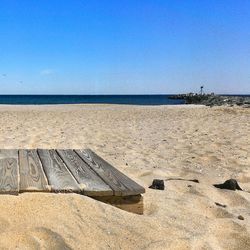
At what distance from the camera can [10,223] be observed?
2643 millimetres

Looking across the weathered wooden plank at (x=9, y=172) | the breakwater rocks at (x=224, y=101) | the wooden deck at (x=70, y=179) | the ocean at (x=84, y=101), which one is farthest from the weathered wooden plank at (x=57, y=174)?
the ocean at (x=84, y=101)

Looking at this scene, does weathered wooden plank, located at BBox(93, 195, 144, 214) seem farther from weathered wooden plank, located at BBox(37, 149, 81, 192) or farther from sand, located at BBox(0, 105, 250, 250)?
weathered wooden plank, located at BBox(37, 149, 81, 192)

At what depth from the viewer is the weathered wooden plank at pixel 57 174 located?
3.16m

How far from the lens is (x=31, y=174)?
11.5ft

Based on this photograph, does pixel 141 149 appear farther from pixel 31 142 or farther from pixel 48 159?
pixel 48 159

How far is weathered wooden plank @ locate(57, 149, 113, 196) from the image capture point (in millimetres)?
3148

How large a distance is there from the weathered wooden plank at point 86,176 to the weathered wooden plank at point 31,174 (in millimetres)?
269

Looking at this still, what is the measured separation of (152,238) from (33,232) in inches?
29.7

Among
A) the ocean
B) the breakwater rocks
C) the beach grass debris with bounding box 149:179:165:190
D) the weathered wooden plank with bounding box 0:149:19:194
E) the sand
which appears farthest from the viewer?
the ocean

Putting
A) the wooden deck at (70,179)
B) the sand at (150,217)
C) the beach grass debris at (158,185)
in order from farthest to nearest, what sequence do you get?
the beach grass debris at (158,185), the wooden deck at (70,179), the sand at (150,217)

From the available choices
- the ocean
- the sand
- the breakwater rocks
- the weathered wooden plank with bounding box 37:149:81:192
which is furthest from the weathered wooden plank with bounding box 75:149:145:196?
the ocean

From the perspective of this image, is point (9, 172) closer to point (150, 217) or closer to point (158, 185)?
point (150, 217)

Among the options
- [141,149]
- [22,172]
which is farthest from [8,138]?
[22,172]

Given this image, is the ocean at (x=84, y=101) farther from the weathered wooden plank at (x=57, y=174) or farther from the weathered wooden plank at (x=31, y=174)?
the weathered wooden plank at (x=31, y=174)
